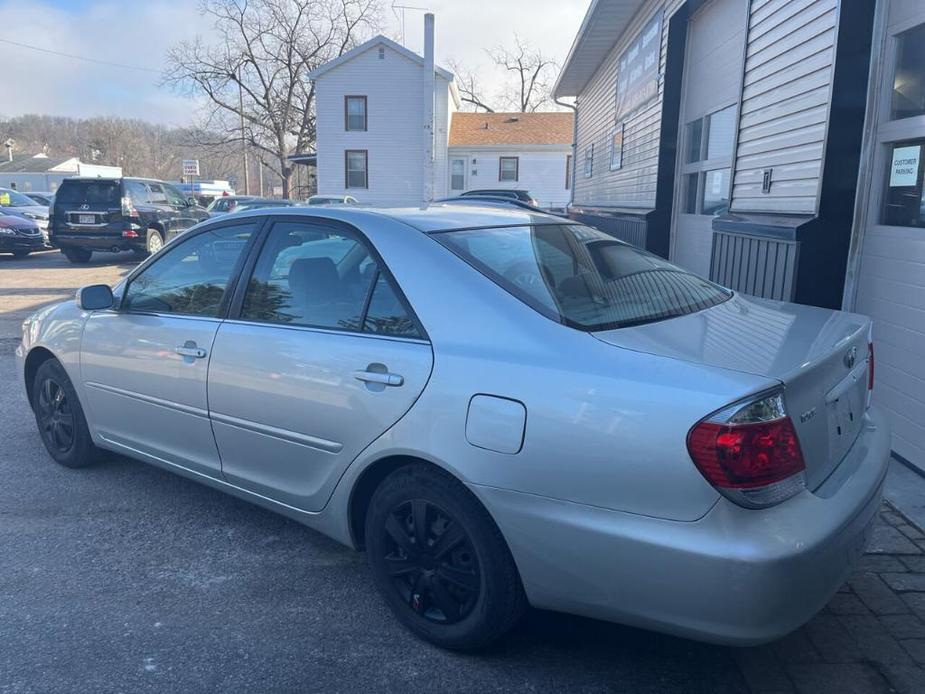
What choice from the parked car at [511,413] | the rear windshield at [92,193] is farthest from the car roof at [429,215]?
the rear windshield at [92,193]

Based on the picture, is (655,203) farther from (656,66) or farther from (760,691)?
(760,691)

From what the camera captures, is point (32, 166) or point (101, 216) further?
point (32, 166)

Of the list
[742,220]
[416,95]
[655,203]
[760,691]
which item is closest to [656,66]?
[655,203]

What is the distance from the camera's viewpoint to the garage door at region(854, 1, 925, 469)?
436cm

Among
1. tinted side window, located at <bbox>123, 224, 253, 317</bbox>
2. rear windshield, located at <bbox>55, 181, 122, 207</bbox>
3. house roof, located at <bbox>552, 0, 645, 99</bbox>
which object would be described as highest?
house roof, located at <bbox>552, 0, 645, 99</bbox>

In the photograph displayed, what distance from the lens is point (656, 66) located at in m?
9.53

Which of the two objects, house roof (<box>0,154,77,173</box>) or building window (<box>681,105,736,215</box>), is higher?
house roof (<box>0,154,77,173</box>)

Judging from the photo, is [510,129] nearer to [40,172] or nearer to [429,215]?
[429,215]

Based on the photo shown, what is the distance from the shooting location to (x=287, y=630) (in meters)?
2.93

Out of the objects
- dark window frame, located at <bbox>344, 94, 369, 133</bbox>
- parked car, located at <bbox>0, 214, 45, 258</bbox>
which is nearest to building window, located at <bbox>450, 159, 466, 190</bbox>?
dark window frame, located at <bbox>344, 94, 369, 133</bbox>

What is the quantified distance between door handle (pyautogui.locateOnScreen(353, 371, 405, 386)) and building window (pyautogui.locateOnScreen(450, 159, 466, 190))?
115 ft

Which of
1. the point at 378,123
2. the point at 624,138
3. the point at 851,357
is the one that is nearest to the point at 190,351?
the point at 851,357

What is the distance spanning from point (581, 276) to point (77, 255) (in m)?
16.8

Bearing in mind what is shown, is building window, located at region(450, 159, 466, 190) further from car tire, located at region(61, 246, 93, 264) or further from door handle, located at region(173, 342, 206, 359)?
door handle, located at region(173, 342, 206, 359)
